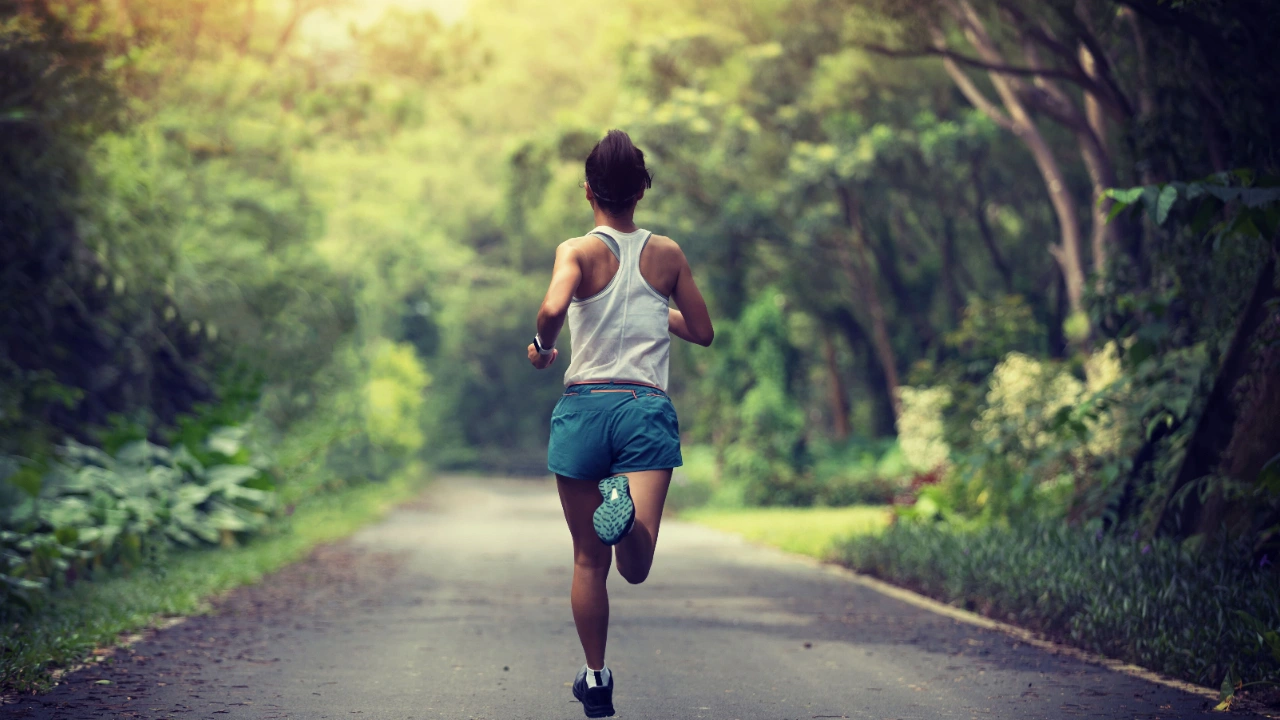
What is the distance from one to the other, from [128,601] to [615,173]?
647 cm

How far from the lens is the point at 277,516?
18172 mm

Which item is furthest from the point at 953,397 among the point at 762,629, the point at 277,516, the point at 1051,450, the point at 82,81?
the point at 82,81

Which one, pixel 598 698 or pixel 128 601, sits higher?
pixel 128 601

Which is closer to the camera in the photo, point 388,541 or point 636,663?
point 636,663

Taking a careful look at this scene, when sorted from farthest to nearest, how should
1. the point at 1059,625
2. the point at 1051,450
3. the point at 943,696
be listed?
the point at 1051,450, the point at 1059,625, the point at 943,696

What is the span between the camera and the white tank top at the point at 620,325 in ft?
16.3

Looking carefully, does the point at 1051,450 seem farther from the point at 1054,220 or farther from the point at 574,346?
the point at 1054,220

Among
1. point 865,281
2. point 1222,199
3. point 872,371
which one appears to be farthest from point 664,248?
point 872,371

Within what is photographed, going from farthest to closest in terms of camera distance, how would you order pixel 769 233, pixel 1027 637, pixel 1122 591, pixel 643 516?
1. pixel 769 233
2. pixel 1027 637
3. pixel 1122 591
4. pixel 643 516

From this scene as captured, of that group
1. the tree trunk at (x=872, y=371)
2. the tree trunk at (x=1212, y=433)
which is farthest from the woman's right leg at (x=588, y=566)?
the tree trunk at (x=872, y=371)

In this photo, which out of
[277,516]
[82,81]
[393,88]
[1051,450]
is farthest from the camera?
[393,88]

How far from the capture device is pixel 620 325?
16.3ft

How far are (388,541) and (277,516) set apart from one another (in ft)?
5.05

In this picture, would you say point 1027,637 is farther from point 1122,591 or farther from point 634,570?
point 634,570
